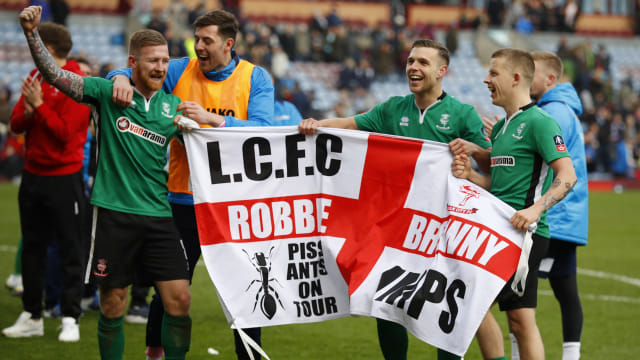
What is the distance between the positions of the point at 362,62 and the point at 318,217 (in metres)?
24.6

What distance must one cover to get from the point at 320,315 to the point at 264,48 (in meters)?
21.9

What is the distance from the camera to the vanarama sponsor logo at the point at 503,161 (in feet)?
16.5

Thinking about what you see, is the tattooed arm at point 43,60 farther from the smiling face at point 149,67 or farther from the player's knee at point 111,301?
the player's knee at point 111,301

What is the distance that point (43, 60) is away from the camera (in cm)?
470

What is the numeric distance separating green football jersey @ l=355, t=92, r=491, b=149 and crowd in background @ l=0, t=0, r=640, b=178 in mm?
19197

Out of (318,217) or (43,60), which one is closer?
(43,60)

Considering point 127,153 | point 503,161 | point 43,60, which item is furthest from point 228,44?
point 503,161

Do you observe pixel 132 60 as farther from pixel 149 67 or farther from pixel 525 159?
pixel 525 159

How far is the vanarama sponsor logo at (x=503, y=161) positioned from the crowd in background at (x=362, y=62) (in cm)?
1955

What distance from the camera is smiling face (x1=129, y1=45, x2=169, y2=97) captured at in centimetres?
497

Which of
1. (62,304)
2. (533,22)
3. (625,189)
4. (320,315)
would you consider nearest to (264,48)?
(625,189)

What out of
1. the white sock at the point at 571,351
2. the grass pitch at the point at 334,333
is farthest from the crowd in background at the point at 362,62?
the white sock at the point at 571,351

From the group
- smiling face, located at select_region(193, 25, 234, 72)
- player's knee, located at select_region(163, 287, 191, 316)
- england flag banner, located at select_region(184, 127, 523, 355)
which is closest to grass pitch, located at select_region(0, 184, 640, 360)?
england flag banner, located at select_region(184, 127, 523, 355)

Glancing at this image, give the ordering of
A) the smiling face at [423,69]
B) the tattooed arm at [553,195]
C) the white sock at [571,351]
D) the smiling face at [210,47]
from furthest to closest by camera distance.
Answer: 1. the white sock at [571,351]
2. the smiling face at [210,47]
3. the smiling face at [423,69]
4. the tattooed arm at [553,195]
